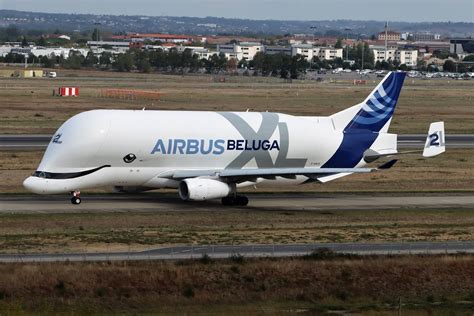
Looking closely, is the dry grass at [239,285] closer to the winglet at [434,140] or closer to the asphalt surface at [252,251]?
the asphalt surface at [252,251]

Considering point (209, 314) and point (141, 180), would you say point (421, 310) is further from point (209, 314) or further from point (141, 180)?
point (141, 180)

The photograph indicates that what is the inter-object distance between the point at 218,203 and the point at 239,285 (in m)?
21.4

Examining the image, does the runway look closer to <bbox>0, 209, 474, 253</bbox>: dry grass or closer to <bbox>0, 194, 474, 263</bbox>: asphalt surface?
<bbox>0, 194, 474, 263</bbox>: asphalt surface

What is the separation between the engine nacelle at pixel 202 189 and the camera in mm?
61153

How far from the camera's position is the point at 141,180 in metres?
62.2

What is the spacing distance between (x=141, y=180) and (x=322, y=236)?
12.8 metres

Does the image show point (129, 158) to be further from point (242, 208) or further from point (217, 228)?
point (217, 228)

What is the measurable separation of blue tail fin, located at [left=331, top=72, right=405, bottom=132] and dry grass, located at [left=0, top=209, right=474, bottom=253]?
819 centimetres

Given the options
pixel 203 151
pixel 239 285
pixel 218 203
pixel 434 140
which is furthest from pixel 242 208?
pixel 239 285

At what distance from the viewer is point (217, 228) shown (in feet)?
181

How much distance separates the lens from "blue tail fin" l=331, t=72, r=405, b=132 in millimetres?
68188

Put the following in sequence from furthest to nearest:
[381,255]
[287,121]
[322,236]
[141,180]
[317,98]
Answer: [317,98] → [287,121] → [141,180] → [322,236] → [381,255]

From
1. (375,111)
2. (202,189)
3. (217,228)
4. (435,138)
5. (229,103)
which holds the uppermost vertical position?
(375,111)

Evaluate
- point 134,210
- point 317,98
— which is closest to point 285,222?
point 134,210
